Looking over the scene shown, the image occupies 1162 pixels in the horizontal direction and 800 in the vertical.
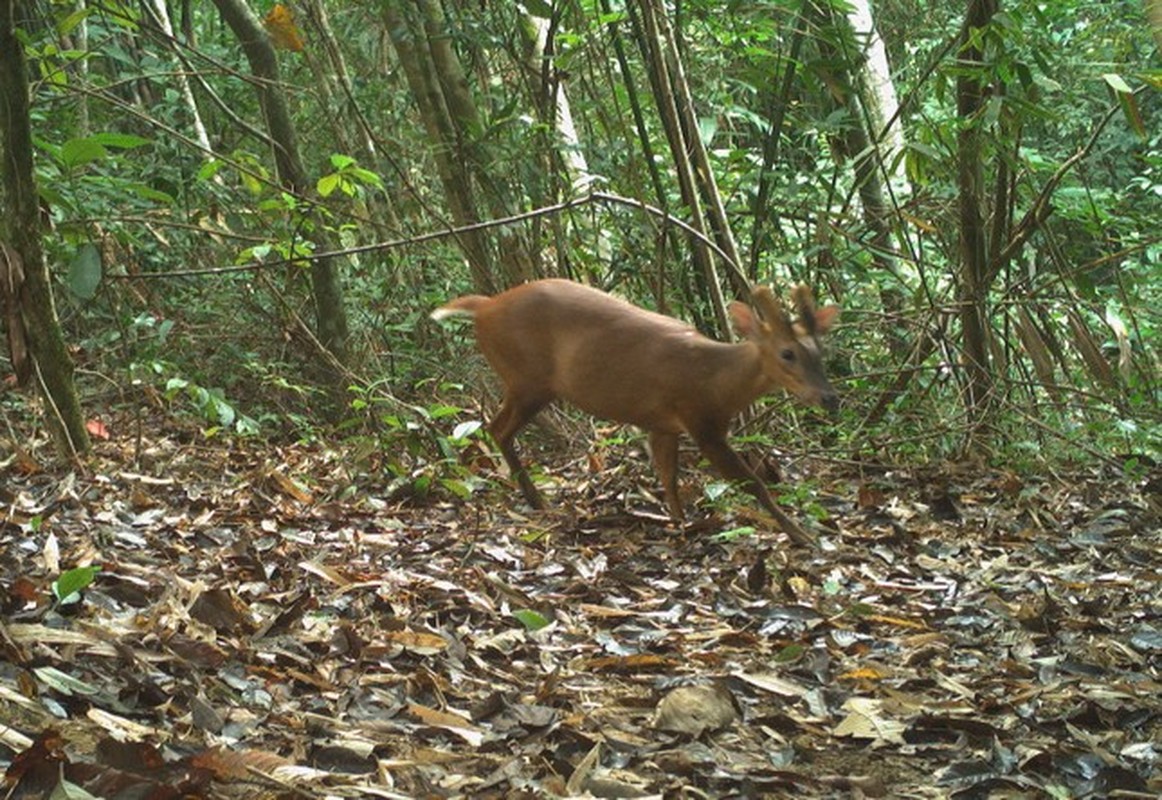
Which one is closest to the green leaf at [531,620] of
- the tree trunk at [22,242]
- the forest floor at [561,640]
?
the forest floor at [561,640]

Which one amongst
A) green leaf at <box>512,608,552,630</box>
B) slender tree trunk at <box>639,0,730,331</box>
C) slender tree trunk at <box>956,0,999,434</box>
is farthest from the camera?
slender tree trunk at <box>956,0,999,434</box>

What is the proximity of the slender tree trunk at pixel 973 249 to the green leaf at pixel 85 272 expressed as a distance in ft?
11.7

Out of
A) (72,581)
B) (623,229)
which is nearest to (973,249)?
(623,229)

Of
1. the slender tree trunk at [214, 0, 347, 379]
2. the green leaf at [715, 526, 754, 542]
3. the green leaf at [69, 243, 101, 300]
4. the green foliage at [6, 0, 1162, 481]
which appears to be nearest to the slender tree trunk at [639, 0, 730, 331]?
the green foliage at [6, 0, 1162, 481]

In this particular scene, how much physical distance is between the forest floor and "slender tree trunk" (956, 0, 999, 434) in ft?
2.31

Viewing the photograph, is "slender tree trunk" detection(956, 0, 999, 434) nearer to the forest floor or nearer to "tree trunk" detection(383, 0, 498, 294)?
the forest floor

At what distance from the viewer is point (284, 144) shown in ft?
24.5

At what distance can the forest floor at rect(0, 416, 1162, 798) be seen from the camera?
2906 mm

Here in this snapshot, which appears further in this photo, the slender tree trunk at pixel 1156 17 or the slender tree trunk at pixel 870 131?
the slender tree trunk at pixel 870 131

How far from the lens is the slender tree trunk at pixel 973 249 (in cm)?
635

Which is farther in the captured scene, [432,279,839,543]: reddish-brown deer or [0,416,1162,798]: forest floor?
[432,279,839,543]: reddish-brown deer

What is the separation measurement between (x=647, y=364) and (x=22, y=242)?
259 centimetres

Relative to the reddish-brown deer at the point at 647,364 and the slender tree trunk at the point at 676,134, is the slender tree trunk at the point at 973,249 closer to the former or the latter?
the reddish-brown deer at the point at 647,364

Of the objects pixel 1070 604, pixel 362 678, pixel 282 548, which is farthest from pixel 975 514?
pixel 362 678
